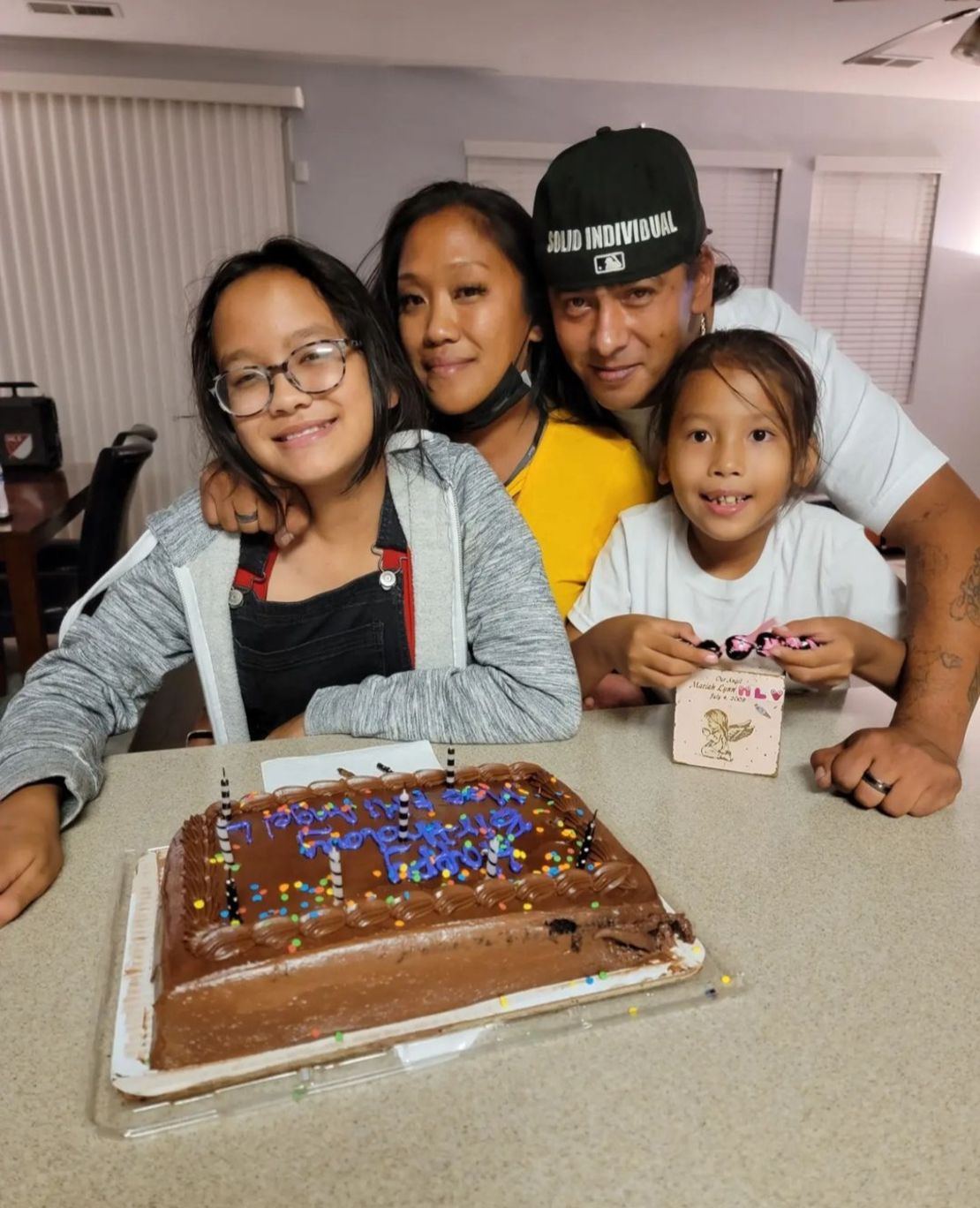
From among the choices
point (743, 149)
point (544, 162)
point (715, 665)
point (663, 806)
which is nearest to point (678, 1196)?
point (663, 806)

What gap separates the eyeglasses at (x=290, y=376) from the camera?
1144 millimetres

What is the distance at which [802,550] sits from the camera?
1.37 metres

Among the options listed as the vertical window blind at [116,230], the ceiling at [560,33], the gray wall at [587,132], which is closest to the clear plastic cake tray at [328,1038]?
the ceiling at [560,33]

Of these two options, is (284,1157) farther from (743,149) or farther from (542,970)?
(743,149)

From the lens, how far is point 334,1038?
0.67m

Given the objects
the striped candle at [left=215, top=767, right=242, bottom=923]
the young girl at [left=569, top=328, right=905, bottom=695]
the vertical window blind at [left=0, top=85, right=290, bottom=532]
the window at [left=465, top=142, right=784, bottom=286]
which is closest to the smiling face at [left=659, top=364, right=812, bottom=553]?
the young girl at [left=569, top=328, right=905, bottom=695]

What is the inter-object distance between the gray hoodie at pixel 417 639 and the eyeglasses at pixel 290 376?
0.17 m

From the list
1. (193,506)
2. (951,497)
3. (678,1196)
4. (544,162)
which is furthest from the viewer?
(544,162)

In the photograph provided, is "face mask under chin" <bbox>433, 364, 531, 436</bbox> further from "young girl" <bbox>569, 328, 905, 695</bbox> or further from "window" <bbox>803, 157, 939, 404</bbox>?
"window" <bbox>803, 157, 939, 404</bbox>

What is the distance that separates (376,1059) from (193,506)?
2.71ft

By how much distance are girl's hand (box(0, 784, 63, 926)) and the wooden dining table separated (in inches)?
71.0

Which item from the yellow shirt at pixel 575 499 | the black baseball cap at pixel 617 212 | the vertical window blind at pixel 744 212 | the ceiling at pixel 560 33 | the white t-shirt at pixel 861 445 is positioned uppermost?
the ceiling at pixel 560 33

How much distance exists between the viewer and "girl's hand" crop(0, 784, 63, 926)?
32.1 inches

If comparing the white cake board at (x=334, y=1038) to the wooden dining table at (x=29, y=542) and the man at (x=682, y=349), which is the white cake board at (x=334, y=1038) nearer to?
the man at (x=682, y=349)
